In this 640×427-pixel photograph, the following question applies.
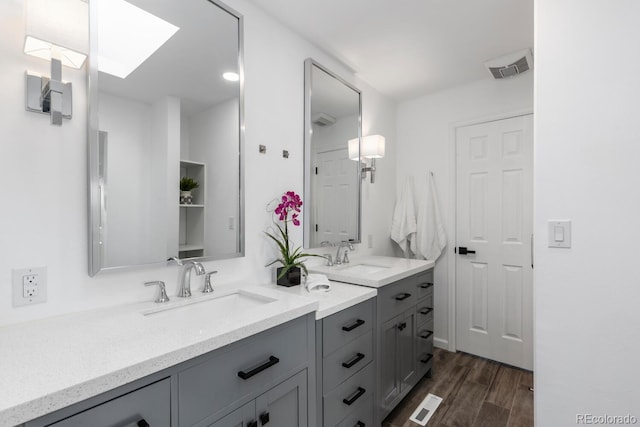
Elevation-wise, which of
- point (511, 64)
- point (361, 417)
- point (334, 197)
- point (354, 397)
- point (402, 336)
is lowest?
point (361, 417)

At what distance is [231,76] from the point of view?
5.35 ft

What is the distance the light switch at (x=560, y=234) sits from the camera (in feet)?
4.15

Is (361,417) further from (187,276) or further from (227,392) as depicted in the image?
(187,276)

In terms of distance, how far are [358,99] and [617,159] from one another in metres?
1.83

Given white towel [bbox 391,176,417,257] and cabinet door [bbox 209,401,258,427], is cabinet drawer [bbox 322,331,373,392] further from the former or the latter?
white towel [bbox 391,176,417,257]

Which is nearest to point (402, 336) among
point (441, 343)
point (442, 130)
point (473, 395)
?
point (473, 395)

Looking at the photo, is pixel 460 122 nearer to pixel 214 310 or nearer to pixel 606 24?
pixel 606 24

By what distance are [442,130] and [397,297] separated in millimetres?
1791

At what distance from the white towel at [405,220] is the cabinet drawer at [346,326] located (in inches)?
53.9

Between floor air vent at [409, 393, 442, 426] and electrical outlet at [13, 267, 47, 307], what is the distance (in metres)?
2.04

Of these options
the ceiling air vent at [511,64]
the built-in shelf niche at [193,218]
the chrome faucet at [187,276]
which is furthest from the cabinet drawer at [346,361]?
the ceiling air vent at [511,64]

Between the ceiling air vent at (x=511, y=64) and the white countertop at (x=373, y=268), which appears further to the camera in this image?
the ceiling air vent at (x=511, y=64)

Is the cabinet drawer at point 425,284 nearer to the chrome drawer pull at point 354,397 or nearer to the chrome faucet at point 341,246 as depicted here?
the chrome faucet at point 341,246

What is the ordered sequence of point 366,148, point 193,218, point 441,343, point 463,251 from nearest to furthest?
point 193,218, point 366,148, point 463,251, point 441,343
